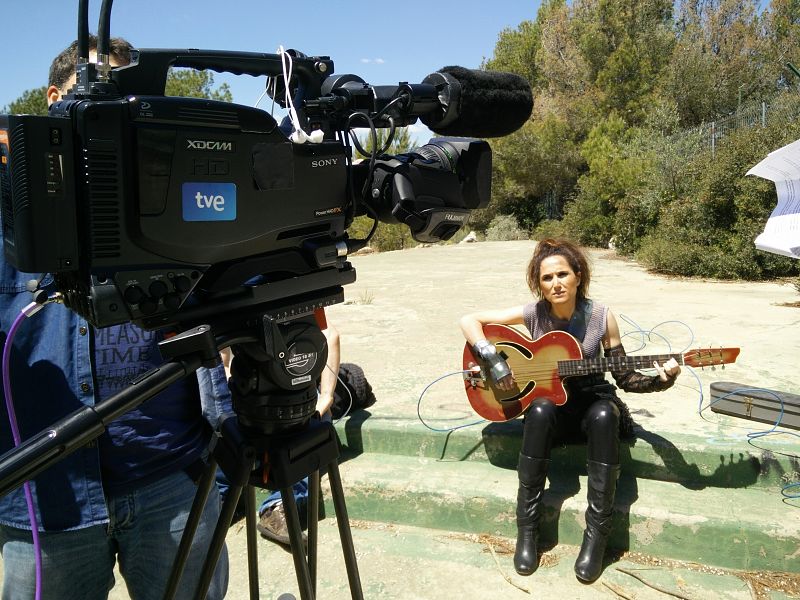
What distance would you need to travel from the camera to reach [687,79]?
2155 cm

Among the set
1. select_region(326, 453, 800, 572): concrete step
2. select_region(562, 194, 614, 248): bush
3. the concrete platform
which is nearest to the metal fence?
select_region(562, 194, 614, 248): bush

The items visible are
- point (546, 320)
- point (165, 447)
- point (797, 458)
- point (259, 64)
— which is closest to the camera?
point (259, 64)

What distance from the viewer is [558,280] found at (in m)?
3.15

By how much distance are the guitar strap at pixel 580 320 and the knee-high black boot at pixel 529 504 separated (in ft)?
2.13

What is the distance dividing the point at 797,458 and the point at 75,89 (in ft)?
10.2

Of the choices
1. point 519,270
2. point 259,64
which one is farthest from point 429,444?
point 519,270

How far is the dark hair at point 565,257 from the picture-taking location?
3.21 meters

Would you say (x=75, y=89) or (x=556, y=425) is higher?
(x=75, y=89)

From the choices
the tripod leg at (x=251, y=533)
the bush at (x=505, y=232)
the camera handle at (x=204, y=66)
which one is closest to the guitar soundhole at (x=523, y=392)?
the tripod leg at (x=251, y=533)

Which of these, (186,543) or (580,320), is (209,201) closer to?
(186,543)

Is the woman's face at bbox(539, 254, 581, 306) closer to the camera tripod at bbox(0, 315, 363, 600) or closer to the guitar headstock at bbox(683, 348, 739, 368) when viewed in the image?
the guitar headstock at bbox(683, 348, 739, 368)

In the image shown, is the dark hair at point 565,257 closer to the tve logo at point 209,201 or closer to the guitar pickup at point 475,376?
the guitar pickup at point 475,376

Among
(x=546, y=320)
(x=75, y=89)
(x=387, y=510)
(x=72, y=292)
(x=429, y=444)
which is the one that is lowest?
(x=387, y=510)

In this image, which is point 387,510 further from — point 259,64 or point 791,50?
point 791,50
